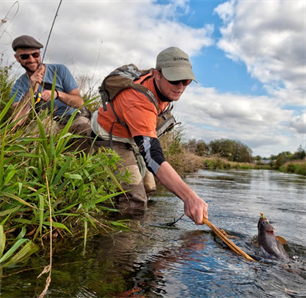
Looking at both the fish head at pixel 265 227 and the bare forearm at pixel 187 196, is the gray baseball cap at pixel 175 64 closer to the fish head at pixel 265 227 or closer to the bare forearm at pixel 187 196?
the bare forearm at pixel 187 196

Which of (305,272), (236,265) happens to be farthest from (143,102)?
(305,272)

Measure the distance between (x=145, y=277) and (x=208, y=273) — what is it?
0.49 meters

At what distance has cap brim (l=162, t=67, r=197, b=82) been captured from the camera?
321 cm

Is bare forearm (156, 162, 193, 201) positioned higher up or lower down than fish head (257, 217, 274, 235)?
higher up

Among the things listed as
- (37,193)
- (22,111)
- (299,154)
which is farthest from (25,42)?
(299,154)

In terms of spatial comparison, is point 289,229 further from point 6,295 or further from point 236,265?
point 6,295

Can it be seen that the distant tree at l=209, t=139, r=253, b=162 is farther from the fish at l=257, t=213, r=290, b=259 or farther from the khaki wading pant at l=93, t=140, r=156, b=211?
the fish at l=257, t=213, r=290, b=259

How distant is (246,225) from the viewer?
4211 millimetres

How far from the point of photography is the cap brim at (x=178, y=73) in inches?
127

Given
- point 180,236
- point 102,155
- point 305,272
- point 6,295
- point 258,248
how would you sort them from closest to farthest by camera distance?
point 6,295 → point 305,272 → point 102,155 → point 258,248 → point 180,236

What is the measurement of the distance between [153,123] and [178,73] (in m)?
0.56

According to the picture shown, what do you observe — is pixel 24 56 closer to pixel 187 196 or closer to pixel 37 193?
pixel 37 193

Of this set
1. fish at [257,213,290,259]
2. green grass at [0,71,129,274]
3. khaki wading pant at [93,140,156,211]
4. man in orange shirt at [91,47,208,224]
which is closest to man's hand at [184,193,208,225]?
man in orange shirt at [91,47,208,224]

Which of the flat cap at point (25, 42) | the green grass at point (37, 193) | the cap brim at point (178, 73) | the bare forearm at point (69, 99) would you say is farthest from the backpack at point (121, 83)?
the flat cap at point (25, 42)
